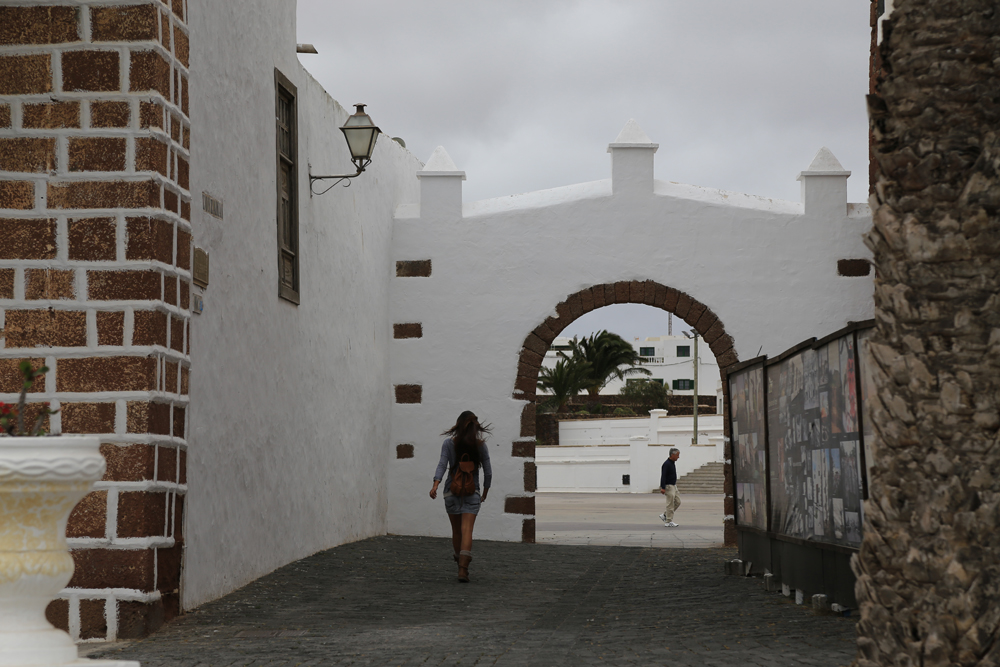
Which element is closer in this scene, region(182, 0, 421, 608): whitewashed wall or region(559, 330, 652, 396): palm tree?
region(182, 0, 421, 608): whitewashed wall

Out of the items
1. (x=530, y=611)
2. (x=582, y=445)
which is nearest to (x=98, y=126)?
(x=530, y=611)

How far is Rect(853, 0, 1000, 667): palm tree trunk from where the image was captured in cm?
376

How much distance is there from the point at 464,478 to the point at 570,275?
206 inches

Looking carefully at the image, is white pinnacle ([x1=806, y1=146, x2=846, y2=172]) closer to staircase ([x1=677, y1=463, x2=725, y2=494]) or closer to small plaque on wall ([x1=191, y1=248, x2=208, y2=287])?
small plaque on wall ([x1=191, y1=248, x2=208, y2=287])

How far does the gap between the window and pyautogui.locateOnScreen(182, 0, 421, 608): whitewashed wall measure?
13 cm

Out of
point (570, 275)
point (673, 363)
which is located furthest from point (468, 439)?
point (673, 363)

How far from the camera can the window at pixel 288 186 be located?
1063cm

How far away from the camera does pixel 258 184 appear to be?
31.8 ft

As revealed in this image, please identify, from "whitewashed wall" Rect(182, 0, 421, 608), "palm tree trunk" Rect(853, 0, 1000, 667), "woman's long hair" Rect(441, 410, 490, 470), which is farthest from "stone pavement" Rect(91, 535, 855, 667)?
"palm tree trunk" Rect(853, 0, 1000, 667)

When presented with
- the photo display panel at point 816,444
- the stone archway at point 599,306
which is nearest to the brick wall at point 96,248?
the photo display panel at point 816,444

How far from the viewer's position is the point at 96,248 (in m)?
7.17

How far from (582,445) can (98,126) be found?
35.5 meters

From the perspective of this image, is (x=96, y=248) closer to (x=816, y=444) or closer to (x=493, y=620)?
(x=493, y=620)

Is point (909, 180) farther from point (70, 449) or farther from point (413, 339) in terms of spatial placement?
point (413, 339)
